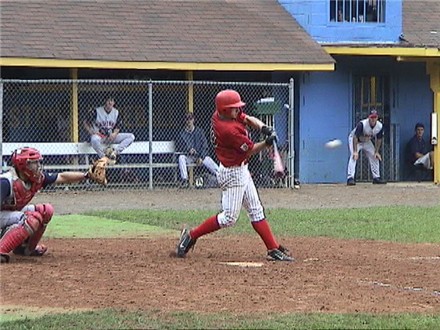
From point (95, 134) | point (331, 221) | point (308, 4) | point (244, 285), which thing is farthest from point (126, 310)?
point (308, 4)

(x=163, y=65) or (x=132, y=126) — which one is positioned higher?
(x=163, y=65)

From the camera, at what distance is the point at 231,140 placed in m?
11.1

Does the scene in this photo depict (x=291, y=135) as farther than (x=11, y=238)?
Yes

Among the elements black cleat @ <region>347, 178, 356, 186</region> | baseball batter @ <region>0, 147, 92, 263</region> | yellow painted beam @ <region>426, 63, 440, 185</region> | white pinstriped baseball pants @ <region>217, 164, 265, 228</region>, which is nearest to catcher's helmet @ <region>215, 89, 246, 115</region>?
white pinstriped baseball pants @ <region>217, 164, 265, 228</region>

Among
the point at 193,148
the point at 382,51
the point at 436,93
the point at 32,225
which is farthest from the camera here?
the point at 436,93

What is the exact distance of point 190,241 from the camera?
1151 cm

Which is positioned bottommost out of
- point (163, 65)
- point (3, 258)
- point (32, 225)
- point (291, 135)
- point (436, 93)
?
point (3, 258)

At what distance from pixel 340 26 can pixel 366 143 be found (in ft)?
8.96

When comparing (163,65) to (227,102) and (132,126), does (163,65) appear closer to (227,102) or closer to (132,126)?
(132,126)

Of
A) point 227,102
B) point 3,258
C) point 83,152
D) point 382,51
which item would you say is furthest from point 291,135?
point 3,258

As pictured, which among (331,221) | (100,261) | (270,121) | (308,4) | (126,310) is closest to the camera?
(126,310)

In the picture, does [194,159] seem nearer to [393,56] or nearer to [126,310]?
[393,56]

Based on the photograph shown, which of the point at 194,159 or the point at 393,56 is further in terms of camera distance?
the point at 393,56

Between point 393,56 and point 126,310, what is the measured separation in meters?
17.4
